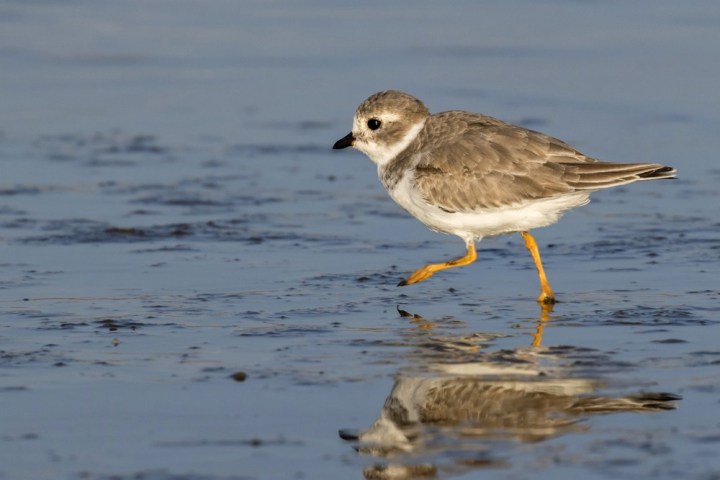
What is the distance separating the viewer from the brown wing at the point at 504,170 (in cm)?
A: 836

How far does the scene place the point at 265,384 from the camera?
6406 millimetres

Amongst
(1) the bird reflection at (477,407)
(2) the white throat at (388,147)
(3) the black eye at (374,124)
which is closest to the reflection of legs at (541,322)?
(1) the bird reflection at (477,407)

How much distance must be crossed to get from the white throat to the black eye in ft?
0.37

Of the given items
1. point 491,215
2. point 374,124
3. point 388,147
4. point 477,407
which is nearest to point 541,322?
point 491,215

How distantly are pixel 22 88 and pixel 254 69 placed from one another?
2.79 metres

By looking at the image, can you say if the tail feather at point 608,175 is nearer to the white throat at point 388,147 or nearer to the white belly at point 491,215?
the white belly at point 491,215

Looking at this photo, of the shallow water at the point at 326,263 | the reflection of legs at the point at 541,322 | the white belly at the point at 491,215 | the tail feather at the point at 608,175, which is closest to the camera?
the shallow water at the point at 326,263

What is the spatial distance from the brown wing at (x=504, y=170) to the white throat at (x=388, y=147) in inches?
16.0

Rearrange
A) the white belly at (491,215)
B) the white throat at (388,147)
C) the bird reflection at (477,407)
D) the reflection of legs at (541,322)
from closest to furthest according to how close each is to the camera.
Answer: the bird reflection at (477,407) < the reflection of legs at (541,322) < the white belly at (491,215) < the white throat at (388,147)

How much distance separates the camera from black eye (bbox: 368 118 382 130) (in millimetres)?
9211

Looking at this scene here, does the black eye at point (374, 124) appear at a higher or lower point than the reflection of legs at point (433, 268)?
higher

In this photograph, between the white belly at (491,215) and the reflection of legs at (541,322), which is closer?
the reflection of legs at (541,322)

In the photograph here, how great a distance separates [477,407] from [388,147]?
11.4 feet

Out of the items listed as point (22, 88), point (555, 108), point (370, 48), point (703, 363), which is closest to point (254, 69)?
point (370, 48)
